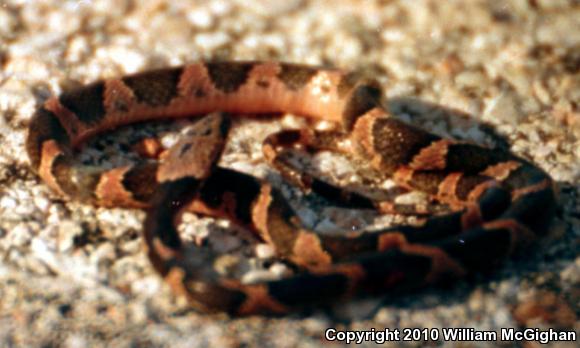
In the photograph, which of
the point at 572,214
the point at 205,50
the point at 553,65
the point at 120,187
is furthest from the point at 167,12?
the point at 572,214

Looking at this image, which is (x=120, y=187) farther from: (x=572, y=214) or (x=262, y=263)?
(x=572, y=214)

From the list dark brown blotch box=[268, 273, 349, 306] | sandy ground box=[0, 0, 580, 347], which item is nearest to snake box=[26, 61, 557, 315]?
dark brown blotch box=[268, 273, 349, 306]

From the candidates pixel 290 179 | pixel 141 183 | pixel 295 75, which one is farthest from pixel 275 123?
pixel 141 183

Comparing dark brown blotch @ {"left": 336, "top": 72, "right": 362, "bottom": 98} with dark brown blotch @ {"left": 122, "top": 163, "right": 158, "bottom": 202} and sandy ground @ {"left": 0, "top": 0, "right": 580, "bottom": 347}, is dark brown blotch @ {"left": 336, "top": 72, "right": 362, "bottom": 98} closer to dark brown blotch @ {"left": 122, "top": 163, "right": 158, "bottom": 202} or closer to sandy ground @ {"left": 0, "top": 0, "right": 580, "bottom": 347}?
sandy ground @ {"left": 0, "top": 0, "right": 580, "bottom": 347}

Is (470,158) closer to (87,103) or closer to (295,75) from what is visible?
(295,75)

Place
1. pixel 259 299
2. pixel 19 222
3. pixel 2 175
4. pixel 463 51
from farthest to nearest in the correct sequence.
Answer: pixel 463 51, pixel 2 175, pixel 19 222, pixel 259 299

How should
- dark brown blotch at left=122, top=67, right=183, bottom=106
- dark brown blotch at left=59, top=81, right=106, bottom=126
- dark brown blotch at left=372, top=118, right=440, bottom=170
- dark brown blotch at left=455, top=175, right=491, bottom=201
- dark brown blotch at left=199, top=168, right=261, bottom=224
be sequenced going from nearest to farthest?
dark brown blotch at left=199, top=168, right=261, bottom=224, dark brown blotch at left=455, top=175, right=491, bottom=201, dark brown blotch at left=372, top=118, right=440, bottom=170, dark brown blotch at left=59, top=81, right=106, bottom=126, dark brown blotch at left=122, top=67, right=183, bottom=106
